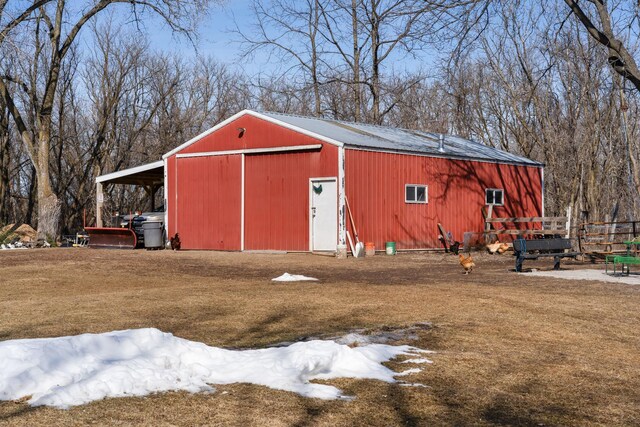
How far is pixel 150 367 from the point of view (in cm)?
614

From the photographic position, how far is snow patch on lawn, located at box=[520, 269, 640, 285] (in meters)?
14.8

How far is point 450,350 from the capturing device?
773 cm

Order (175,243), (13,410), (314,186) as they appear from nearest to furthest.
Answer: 1. (13,410)
2. (314,186)
3. (175,243)

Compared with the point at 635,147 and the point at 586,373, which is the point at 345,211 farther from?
the point at 635,147

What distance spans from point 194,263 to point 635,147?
2649 centimetres

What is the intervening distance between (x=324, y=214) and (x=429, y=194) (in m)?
4.13

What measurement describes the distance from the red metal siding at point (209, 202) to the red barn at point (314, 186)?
3 cm

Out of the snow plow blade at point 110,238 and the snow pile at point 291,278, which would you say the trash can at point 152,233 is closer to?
the snow plow blade at point 110,238

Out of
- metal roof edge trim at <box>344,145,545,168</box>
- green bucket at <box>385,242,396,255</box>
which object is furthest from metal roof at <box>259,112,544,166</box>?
green bucket at <box>385,242,396,255</box>

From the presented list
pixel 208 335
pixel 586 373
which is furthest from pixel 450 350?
pixel 208 335

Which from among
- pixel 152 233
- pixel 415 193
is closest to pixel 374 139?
pixel 415 193

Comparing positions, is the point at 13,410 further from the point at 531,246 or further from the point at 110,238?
the point at 110,238

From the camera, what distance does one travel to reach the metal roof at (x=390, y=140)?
924 inches

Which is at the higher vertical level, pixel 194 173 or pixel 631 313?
pixel 194 173
